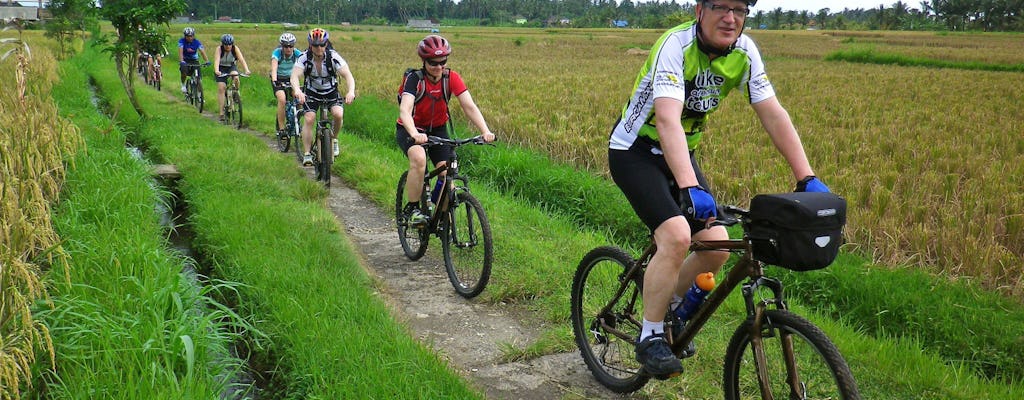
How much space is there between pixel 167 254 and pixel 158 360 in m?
2.07

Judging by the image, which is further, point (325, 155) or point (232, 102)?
point (232, 102)

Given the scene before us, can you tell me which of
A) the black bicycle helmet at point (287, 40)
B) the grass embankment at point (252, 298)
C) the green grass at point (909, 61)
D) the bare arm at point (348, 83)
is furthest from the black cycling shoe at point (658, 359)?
the green grass at point (909, 61)

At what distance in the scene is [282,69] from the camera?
39.0 feet

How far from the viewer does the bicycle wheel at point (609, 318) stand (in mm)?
3920

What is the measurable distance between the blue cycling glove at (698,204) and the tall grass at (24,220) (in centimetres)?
263

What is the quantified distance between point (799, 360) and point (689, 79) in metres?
1.26

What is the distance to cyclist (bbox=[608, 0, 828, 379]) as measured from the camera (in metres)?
3.14

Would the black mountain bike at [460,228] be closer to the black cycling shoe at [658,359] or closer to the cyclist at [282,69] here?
the black cycling shoe at [658,359]

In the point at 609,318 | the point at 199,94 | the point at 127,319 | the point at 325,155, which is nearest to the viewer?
the point at 127,319

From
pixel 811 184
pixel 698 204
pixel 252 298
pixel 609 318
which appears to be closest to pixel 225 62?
pixel 252 298

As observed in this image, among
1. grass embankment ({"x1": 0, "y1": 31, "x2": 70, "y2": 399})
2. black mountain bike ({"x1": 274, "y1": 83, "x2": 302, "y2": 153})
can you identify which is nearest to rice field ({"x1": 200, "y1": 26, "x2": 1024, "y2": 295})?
black mountain bike ({"x1": 274, "y1": 83, "x2": 302, "y2": 153})

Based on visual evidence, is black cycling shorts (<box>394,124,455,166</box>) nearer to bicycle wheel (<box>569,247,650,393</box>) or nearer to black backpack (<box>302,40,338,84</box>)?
bicycle wheel (<box>569,247,650,393</box>)

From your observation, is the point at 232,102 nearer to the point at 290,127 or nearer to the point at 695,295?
the point at 290,127

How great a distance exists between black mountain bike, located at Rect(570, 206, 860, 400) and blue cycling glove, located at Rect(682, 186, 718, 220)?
93 millimetres
